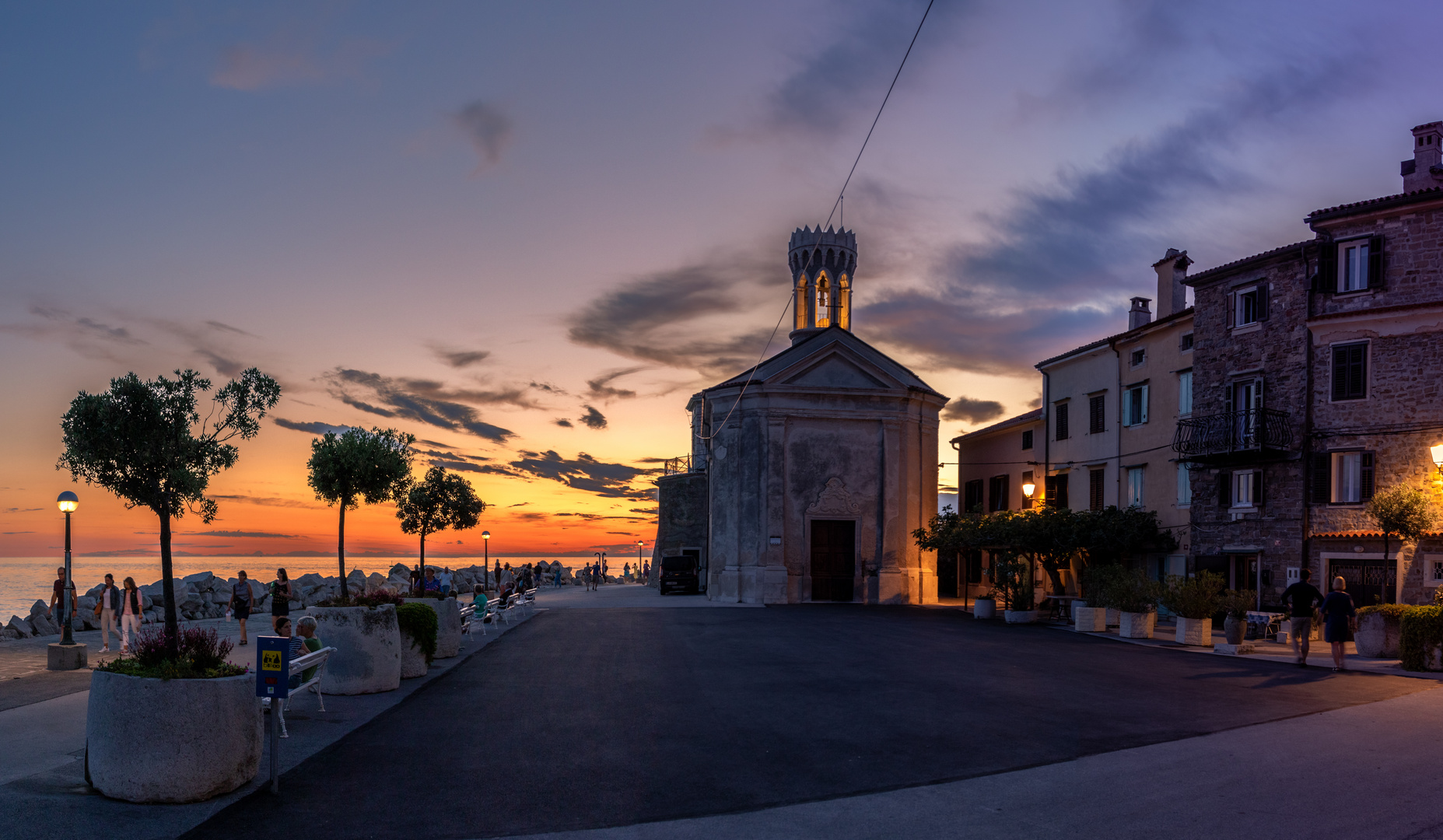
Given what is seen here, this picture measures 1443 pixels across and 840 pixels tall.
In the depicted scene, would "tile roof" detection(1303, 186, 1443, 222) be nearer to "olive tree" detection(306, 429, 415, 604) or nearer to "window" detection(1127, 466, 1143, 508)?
"window" detection(1127, 466, 1143, 508)

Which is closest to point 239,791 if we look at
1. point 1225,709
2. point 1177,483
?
point 1225,709

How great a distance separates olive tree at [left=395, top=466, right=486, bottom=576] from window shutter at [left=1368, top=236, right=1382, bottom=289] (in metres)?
36.1

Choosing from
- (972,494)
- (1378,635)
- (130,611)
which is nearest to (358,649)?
(130,611)

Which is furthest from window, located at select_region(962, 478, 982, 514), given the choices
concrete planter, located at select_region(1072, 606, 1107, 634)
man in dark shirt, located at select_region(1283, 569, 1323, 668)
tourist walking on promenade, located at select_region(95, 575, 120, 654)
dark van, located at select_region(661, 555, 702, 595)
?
tourist walking on promenade, located at select_region(95, 575, 120, 654)

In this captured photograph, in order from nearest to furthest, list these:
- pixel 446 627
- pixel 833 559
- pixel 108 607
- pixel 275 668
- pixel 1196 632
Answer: pixel 275 668
pixel 446 627
pixel 108 607
pixel 1196 632
pixel 833 559

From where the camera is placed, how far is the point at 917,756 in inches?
388

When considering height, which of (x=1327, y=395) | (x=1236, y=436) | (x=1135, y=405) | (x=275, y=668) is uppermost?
(x=1135, y=405)

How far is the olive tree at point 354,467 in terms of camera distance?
2069 centimetres

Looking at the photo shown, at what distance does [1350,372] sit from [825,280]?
2608 cm

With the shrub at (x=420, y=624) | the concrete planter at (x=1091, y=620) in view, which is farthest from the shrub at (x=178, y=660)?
the concrete planter at (x=1091, y=620)

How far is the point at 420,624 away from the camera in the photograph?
1583cm

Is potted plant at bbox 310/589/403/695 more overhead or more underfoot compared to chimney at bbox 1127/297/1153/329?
more underfoot

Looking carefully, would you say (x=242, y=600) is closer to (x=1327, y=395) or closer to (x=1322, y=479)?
(x=1322, y=479)

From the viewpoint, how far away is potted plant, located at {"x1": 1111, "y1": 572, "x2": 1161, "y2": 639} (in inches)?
952
